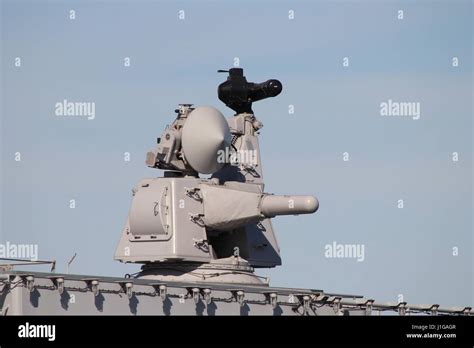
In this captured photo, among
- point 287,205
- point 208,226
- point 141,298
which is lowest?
point 141,298

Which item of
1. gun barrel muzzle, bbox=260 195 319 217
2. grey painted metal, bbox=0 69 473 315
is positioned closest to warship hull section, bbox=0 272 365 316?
grey painted metal, bbox=0 69 473 315

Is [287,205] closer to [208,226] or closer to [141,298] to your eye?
[208,226]

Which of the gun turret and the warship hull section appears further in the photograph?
the gun turret

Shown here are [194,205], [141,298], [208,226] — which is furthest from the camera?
[208,226]

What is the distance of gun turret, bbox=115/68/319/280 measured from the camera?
151 ft

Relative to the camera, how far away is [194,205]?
46781 mm

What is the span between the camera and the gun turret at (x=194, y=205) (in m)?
45.9

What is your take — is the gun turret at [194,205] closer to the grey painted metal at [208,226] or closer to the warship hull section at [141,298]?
the grey painted metal at [208,226]

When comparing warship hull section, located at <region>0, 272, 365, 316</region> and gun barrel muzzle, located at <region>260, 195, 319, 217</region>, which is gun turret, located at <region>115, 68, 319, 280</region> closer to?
gun barrel muzzle, located at <region>260, 195, 319, 217</region>

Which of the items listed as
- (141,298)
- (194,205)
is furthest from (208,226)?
(141,298)

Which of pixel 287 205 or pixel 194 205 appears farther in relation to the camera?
pixel 194 205
